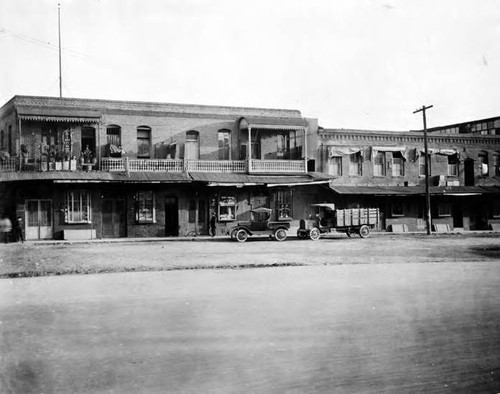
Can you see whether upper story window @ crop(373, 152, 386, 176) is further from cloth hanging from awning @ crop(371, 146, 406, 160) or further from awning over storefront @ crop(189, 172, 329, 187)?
awning over storefront @ crop(189, 172, 329, 187)

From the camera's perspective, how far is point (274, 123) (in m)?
32.3

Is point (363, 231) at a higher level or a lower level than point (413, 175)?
lower

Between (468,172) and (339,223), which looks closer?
(339,223)

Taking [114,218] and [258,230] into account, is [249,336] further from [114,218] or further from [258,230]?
[114,218]

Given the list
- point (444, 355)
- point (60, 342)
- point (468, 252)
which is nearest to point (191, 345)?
point (60, 342)

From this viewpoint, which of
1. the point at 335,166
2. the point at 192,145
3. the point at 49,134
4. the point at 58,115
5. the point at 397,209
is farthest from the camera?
the point at 397,209

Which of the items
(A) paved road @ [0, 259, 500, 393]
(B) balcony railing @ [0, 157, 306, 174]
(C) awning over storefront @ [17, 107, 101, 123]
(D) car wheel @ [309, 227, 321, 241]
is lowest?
(A) paved road @ [0, 259, 500, 393]

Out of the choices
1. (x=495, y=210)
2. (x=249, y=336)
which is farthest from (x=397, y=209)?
(x=249, y=336)

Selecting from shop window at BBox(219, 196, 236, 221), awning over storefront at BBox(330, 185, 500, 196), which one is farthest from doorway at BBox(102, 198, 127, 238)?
awning over storefront at BBox(330, 185, 500, 196)

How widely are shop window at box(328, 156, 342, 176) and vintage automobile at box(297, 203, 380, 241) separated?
731 cm

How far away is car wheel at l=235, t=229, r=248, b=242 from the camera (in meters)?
25.5

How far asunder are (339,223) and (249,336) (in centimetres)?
2061

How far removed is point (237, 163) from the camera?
106 feet

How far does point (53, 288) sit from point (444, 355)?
8.69 meters
